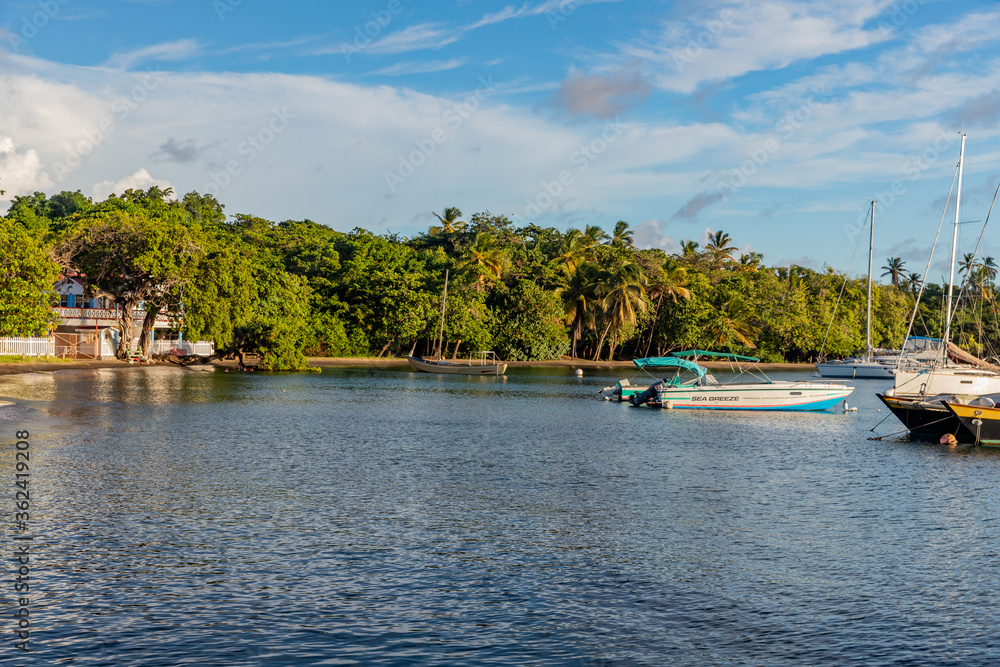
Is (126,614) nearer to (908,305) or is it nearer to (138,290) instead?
(138,290)

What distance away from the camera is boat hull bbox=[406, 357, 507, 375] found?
7356 centimetres

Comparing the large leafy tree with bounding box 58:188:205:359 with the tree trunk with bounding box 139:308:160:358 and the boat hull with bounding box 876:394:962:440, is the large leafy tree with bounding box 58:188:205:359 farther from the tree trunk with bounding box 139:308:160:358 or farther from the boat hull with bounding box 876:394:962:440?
the boat hull with bounding box 876:394:962:440

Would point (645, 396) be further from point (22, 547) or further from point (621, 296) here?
point (621, 296)

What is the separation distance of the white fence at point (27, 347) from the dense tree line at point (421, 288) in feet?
6.03

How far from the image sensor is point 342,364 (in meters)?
84.4

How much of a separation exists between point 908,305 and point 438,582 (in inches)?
4916

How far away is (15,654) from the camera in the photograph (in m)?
9.61

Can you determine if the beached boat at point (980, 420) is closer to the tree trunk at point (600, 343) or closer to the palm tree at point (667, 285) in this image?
the tree trunk at point (600, 343)

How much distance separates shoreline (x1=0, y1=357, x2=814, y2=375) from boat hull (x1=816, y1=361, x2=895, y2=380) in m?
13.1

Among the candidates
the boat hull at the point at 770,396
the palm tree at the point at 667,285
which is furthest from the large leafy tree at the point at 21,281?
the palm tree at the point at 667,285

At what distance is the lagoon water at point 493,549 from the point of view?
34.4 feet

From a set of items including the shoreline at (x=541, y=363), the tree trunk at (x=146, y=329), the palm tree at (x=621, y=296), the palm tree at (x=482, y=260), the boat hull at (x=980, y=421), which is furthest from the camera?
the palm tree at (x=482, y=260)

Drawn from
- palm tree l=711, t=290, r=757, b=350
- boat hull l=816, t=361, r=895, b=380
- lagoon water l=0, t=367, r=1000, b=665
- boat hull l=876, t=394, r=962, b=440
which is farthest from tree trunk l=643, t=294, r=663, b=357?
lagoon water l=0, t=367, r=1000, b=665

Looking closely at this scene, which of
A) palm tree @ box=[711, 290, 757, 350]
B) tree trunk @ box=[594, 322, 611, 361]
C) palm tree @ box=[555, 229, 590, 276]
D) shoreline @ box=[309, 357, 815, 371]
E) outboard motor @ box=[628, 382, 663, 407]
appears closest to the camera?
outboard motor @ box=[628, 382, 663, 407]
